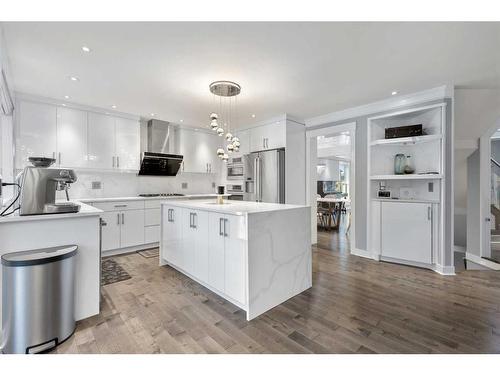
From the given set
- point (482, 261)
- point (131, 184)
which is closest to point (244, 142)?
point (131, 184)

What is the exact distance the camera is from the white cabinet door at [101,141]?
383 centimetres

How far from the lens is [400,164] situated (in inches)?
140

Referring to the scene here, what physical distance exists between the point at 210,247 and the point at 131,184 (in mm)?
3036

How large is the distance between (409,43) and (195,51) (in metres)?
1.93

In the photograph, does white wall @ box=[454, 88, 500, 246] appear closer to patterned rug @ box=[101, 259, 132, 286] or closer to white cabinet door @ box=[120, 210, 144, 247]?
patterned rug @ box=[101, 259, 132, 286]

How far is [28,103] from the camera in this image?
329cm

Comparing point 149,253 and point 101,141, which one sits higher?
point 101,141

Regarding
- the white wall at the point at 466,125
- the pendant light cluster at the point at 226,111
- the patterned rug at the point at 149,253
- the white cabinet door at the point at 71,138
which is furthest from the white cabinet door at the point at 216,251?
the white wall at the point at 466,125

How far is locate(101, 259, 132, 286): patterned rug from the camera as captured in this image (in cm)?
280

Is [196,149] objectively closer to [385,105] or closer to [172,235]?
[172,235]

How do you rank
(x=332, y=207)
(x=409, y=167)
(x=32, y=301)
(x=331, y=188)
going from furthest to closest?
1. (x=331, y=188)
2. (x=332, y=207)
3. (x=409, y=167)
4. (x=32, y=301)

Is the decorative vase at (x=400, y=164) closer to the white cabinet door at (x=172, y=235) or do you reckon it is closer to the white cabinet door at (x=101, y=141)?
the white cabinet door at (x=172, y=235)

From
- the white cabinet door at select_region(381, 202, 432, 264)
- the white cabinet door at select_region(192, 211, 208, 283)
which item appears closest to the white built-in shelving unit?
the white cabinet door at select_region(381, 202, 432, 264)
